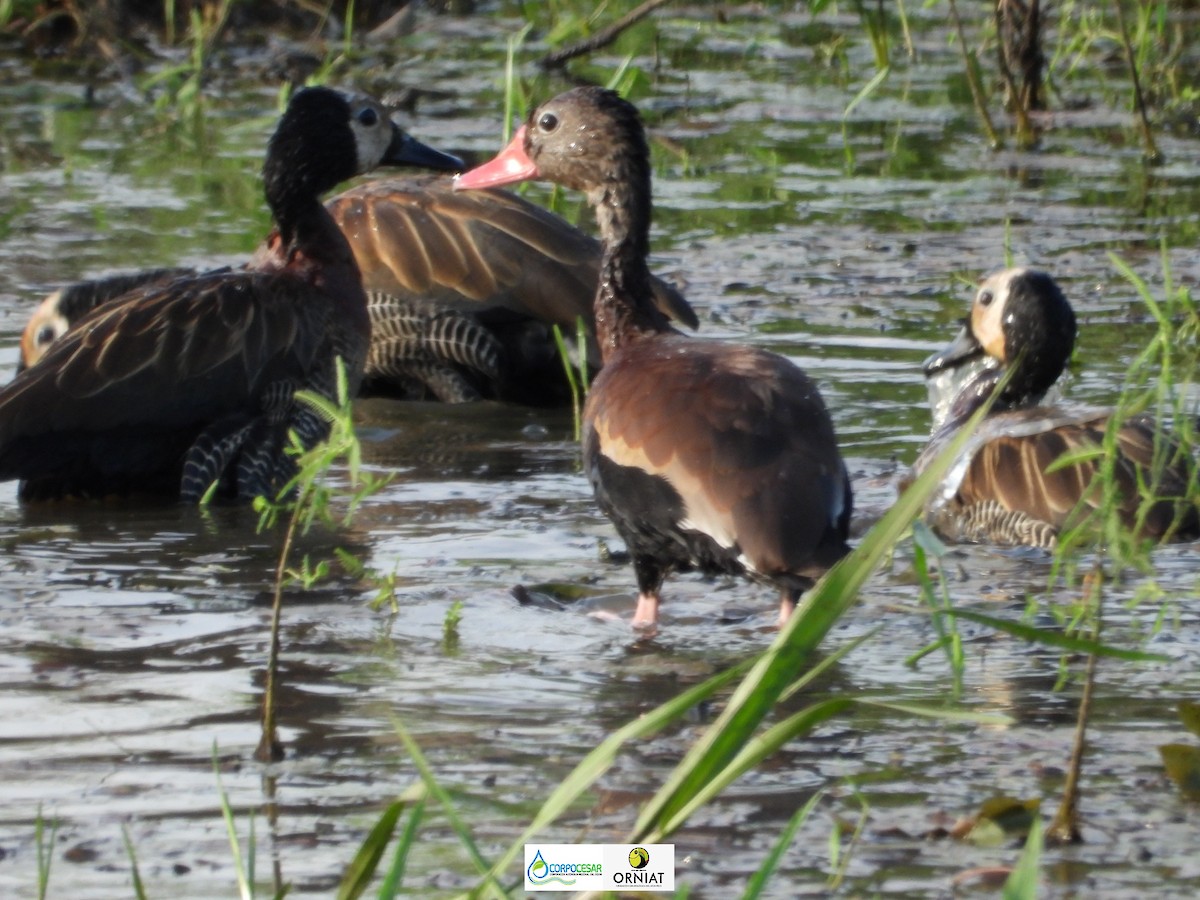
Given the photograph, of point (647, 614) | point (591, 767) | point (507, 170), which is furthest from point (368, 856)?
point (507, 170)

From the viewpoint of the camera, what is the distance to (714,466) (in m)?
5.59

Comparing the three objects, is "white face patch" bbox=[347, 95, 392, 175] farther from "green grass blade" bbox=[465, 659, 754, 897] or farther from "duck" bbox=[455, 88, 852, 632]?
"green grass blade" bbox=[465, 659, 754, 897]

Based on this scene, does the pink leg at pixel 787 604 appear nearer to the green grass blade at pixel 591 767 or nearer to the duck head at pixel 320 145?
the green grass blade at pixel 591 767

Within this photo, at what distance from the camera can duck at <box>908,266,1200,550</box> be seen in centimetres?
658

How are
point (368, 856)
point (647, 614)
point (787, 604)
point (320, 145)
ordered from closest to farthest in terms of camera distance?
point (368, 856) → point (787, 604) → point (647, 614) → point (320, 145)

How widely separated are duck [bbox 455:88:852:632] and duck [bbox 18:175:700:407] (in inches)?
92.6

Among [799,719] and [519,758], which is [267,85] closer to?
[519,758]

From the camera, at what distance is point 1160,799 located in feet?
14.9

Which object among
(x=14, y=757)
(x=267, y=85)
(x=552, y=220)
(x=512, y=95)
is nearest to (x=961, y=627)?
(x=14, y=757)

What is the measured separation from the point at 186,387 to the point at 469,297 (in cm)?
191

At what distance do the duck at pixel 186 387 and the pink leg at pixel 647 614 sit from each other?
1.79m

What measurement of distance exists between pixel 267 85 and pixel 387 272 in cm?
632

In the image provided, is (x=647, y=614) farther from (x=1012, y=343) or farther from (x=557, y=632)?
(x=1012, y=343)

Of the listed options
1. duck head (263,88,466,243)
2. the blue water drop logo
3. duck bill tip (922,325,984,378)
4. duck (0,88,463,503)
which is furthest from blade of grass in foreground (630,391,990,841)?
duck head (263,88,466,243)
